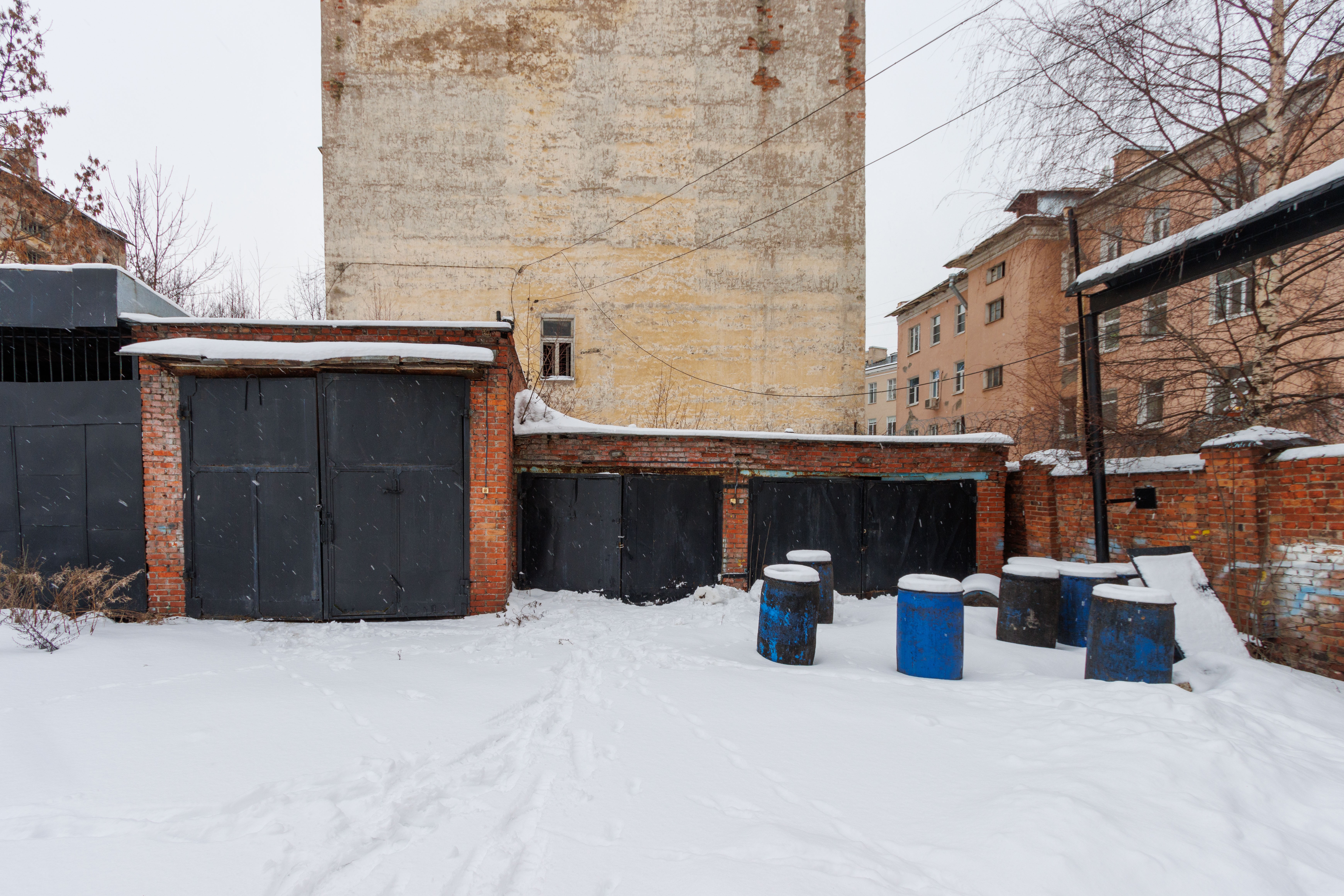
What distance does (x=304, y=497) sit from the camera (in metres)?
6.64

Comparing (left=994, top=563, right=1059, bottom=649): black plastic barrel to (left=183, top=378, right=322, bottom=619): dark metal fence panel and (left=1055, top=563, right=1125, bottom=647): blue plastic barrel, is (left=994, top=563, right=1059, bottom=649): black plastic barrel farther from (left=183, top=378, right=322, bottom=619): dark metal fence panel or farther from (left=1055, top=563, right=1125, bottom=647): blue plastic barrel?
(left=183, top=378, right=322, bottom=619): dark metal fence panel

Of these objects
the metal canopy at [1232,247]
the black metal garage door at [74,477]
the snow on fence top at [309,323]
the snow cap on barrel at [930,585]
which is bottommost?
the snow cap on barrel at [930,585]

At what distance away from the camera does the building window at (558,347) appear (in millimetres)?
14391

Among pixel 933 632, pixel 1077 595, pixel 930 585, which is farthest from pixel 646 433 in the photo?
pixel 1077 595

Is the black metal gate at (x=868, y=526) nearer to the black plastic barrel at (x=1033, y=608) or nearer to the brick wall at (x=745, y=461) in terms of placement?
the brick wall at (x=745, y=461)

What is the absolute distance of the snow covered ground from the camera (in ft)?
7.52

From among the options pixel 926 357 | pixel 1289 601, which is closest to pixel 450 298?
pixel 1289 601

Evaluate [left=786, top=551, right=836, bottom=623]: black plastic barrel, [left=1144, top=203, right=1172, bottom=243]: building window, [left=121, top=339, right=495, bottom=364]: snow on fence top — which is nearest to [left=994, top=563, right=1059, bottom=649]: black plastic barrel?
[left=786, top=551, right=836, bottom=623]: black plastic barrel

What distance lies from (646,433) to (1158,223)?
7769 mm

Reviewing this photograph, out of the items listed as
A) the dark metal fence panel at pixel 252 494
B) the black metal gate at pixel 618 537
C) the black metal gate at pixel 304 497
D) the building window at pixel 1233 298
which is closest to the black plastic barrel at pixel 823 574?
the black metal gate at pixel 618 537

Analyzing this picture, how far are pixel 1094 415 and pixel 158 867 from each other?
9.11 meters

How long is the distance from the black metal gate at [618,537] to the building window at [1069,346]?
51.6 ft

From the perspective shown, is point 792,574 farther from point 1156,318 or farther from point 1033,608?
point 1156,318

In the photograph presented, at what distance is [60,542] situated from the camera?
21.1 ft
